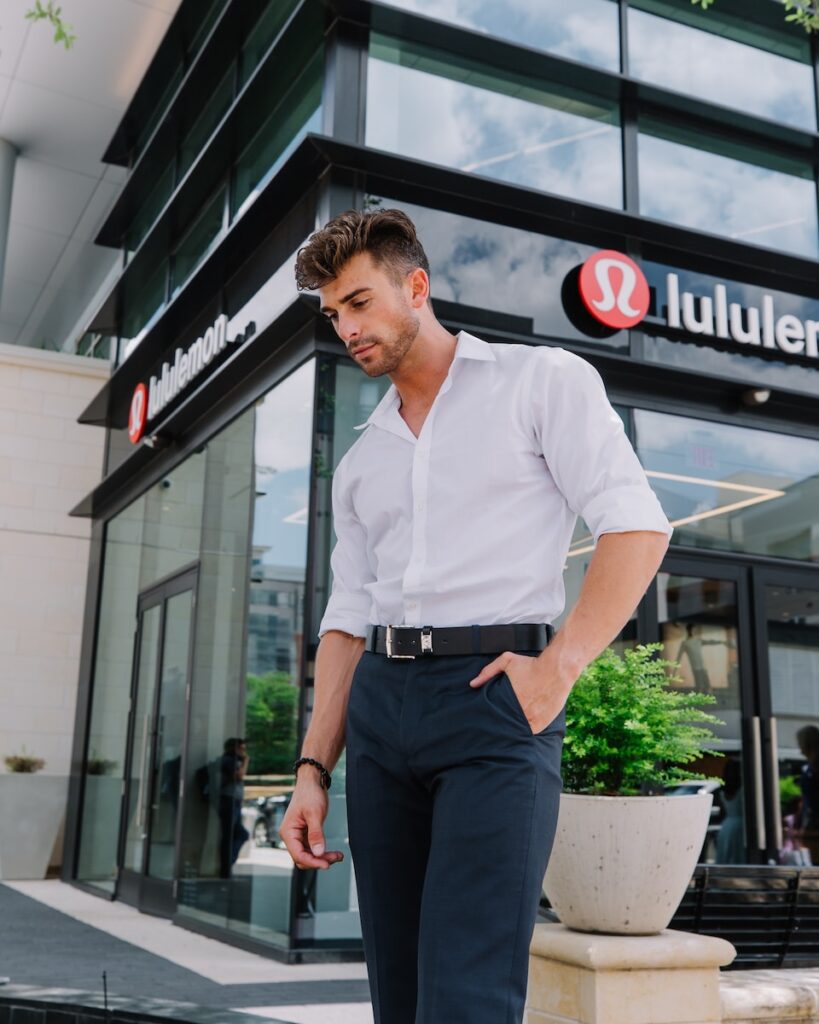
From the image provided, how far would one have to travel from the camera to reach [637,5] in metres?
7.30

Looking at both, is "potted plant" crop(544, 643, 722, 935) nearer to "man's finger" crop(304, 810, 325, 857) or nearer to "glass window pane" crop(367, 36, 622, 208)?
"man's finger" crop(304, 810, 325, 857)

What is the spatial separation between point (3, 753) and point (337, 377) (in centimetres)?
632

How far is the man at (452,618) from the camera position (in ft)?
4.84

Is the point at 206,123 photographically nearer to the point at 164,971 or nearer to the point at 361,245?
the point at 164,971

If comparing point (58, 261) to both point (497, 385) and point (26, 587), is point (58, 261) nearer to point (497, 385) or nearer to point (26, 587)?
point (26, 587)

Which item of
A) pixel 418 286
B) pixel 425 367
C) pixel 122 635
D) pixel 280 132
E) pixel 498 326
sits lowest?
pixel 425 367

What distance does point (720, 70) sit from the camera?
7457 millimetres

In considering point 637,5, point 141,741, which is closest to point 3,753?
point 141,741

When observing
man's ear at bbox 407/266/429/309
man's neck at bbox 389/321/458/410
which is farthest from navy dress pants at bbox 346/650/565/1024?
man's ear at bbox 407/266/429/309

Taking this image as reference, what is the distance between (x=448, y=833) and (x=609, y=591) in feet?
1.24

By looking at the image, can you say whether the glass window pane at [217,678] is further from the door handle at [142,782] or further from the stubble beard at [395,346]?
the stubble beard at [395,346]

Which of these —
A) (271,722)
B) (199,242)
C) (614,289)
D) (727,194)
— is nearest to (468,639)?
(271,722)

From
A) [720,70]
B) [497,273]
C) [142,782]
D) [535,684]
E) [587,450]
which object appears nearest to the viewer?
[535,684]

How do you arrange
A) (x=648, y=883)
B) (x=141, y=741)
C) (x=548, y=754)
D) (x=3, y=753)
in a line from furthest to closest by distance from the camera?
(x=3, y=753)
(x=141, y=741)
(x=648, y=883)
(x=548, y=754)
